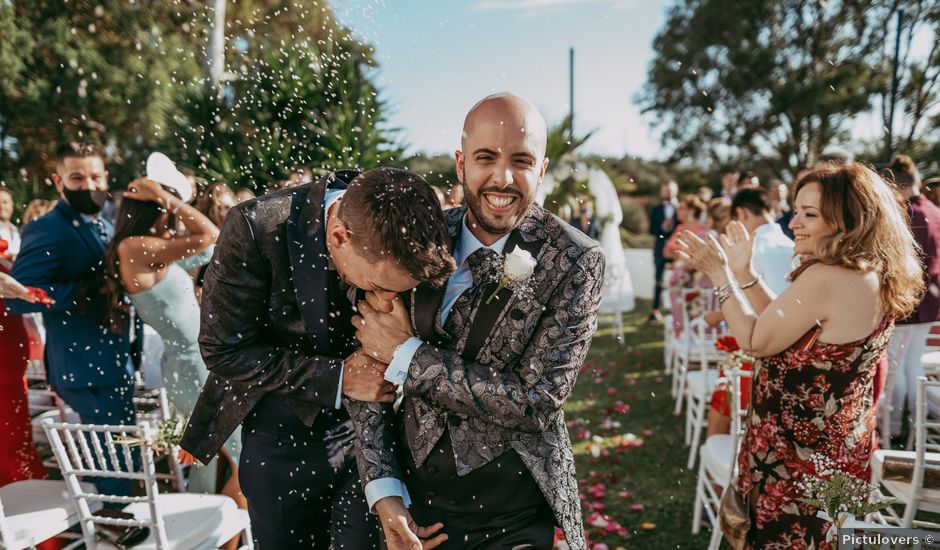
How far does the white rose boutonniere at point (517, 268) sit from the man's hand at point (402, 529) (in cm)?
71

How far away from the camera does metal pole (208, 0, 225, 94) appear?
30.3 feet

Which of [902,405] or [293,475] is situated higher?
[293,475]

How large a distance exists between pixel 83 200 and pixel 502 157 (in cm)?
338

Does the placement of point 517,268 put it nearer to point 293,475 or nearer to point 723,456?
point 293,475

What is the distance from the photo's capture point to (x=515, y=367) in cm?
174

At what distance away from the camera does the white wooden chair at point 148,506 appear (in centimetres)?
260

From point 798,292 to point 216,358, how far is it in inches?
86.1

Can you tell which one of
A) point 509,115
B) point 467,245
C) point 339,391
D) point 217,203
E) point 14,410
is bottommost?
point 14,410

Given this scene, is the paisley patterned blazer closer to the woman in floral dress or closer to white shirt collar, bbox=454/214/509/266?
white shirt collar, bbox=454/214/509/266

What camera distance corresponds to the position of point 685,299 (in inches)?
253

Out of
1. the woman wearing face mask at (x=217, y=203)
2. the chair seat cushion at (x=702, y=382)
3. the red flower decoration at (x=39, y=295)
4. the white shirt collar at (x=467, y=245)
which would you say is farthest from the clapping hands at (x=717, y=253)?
the woman wearing face mask at (x=217, y=203)

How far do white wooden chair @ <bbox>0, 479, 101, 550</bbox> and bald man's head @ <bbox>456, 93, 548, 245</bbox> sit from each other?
8.13ft

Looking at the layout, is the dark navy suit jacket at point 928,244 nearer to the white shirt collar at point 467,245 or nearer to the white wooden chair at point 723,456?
the white wooden chair at point 723,456

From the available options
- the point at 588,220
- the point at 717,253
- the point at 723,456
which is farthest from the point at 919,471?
the point at 588,220
